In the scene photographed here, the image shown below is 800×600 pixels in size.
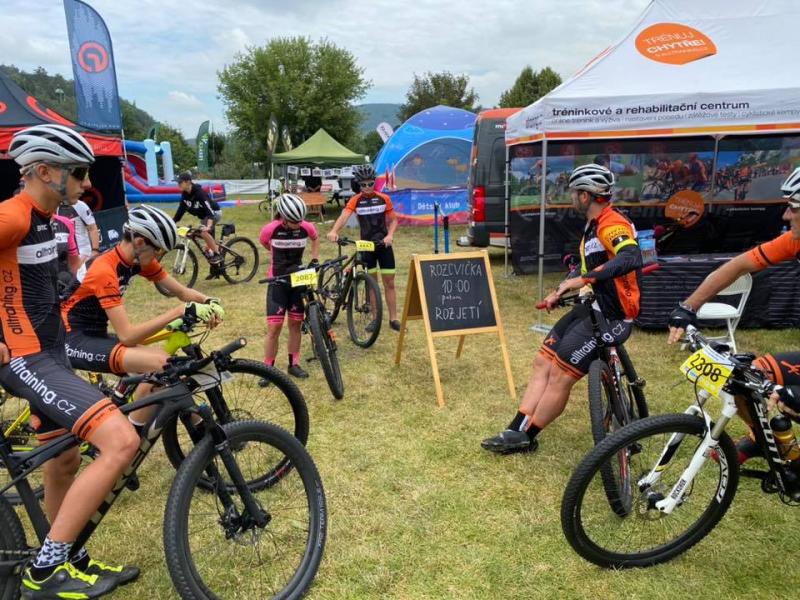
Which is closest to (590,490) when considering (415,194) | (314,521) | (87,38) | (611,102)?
(314,521)

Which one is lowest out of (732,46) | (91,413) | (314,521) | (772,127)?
(314,521)

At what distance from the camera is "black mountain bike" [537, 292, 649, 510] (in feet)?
10.8

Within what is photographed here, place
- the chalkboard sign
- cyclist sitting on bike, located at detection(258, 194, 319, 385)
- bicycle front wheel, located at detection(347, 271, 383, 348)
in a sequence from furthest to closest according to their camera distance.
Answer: bicycle front wheel, located at detection(347, 271, 383, 348) → cyclist sitting on bike, located at detection(258, 194, 319, 385) → the chalkboard sign

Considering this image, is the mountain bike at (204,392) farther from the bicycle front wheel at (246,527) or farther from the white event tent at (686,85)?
the white event tent at (686,85)

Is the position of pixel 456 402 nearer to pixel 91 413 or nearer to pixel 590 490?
pixel 590 490

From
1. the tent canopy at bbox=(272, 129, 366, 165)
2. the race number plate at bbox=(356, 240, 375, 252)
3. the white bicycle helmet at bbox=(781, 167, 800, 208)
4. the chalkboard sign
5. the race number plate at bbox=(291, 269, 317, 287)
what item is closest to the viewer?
the white bicycle helmet at bbox=(781, 167, 800, 208)

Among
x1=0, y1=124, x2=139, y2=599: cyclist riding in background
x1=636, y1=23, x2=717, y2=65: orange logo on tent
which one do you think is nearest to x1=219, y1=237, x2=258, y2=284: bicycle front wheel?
x1=636, y1=23, x2=717, y2=65: orange logo on tent

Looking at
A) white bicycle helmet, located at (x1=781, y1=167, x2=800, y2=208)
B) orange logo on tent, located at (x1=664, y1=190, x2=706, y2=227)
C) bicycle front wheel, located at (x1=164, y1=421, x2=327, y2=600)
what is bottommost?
bicycle front wheel, located at (x1=164, y1=421, x2=327, y2=600)

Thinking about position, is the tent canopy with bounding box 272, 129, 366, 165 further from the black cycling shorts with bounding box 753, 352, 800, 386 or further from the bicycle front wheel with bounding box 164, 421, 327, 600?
the black cycling shorts with bounding box 753, 352, 800, 386

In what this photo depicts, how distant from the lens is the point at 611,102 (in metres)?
6.30

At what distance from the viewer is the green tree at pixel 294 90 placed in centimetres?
4078

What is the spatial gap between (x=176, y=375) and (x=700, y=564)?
2.80 metres

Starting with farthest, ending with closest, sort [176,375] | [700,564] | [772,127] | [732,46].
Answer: [732,46] → [772,127] → [700,564] → [176,375]

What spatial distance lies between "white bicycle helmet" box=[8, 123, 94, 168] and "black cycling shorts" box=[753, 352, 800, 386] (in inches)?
133
